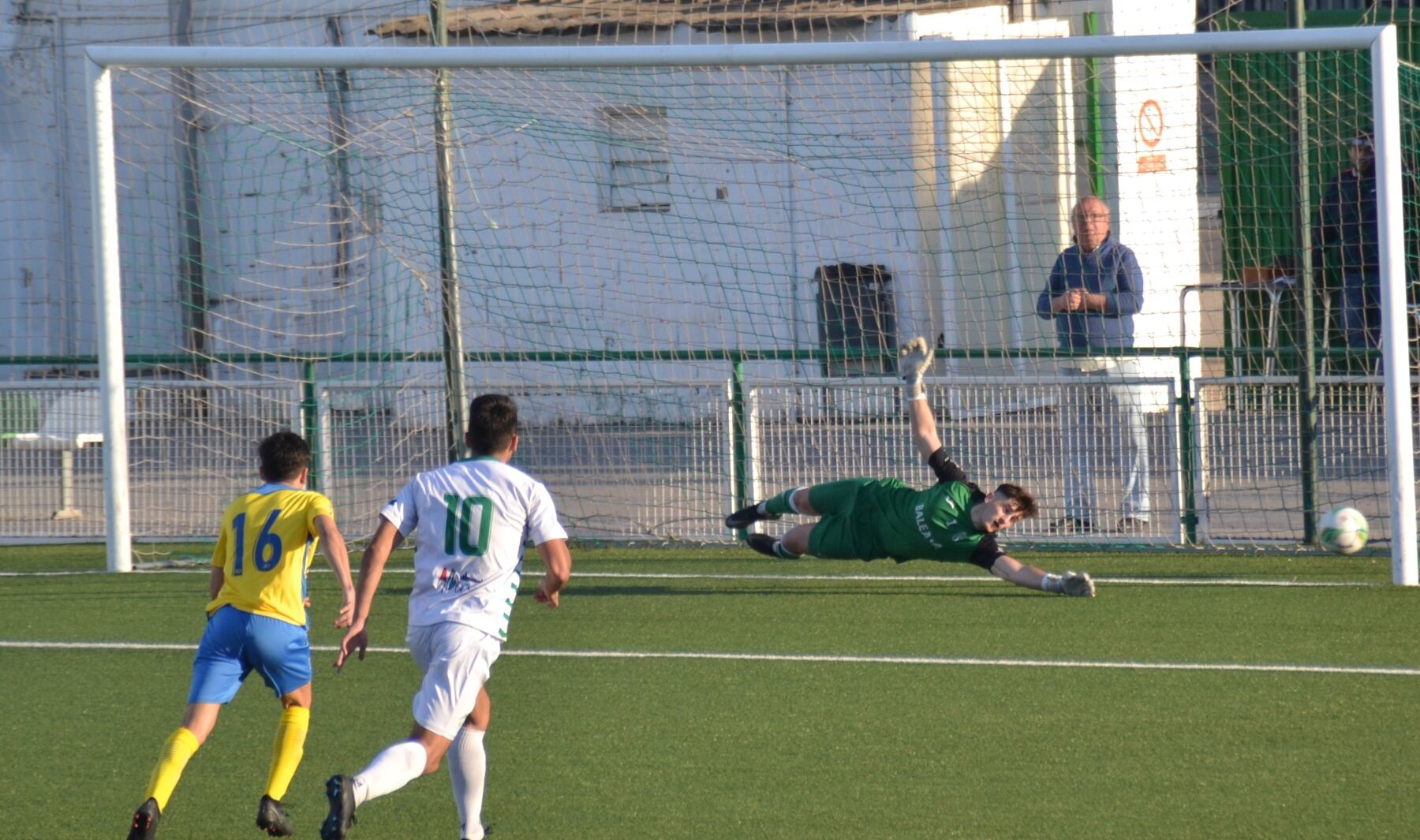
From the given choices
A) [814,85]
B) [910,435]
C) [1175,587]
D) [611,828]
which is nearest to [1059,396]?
[910,435]

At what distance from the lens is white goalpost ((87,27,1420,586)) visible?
1001 centimetres

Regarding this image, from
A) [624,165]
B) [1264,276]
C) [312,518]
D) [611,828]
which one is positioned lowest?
[611,828]

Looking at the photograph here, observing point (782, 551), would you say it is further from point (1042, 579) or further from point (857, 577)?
point (1042, 579)

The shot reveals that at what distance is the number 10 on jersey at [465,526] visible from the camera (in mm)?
4699

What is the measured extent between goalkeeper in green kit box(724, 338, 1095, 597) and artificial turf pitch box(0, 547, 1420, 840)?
0.22 m

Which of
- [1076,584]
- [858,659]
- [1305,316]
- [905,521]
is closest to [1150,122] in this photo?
[1305,316]

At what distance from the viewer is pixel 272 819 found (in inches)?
185

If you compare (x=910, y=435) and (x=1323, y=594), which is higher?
(x=910, y=435)

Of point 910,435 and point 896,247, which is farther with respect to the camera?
point 896,247

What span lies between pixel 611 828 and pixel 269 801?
1.02 meters

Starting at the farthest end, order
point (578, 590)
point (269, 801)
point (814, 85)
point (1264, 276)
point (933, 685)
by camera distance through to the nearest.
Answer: point (1264, 276) < point (814, 85) < point (578, 590) < point (933, 685) < point (269, 801)

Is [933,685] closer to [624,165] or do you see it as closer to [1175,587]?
[1175,587]

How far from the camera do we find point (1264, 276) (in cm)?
1258

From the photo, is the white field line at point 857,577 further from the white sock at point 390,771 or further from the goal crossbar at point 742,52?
the white sock at point 390,771
